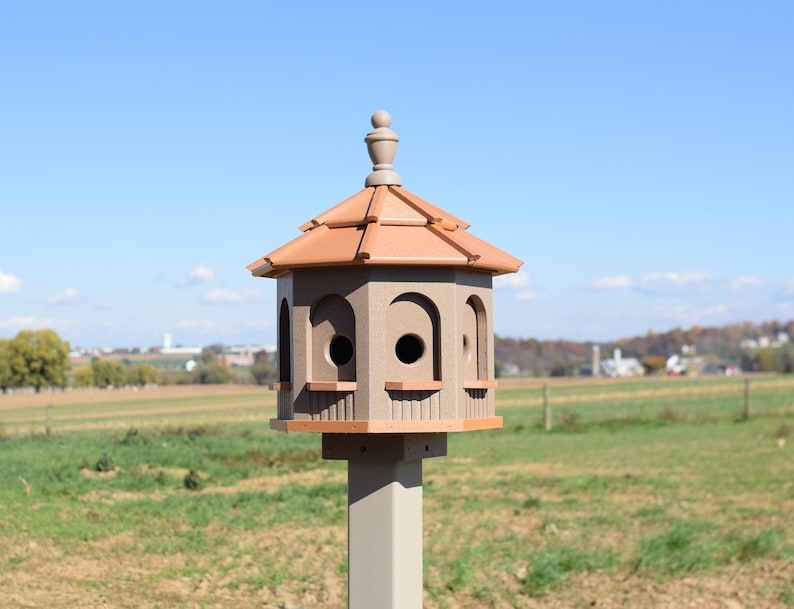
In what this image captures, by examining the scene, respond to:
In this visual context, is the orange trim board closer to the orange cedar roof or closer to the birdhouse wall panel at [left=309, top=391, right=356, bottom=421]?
the birdhouse wall panel at [left=309, top=391, right=356, bottom=421]

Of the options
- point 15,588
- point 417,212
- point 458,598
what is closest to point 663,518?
point 458,598

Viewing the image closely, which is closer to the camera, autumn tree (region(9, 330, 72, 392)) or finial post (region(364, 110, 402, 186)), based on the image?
finial post (region(364, 110, 402, 186))

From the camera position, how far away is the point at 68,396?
41219 mm

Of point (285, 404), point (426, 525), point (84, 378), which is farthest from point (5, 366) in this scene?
point (285, 404)

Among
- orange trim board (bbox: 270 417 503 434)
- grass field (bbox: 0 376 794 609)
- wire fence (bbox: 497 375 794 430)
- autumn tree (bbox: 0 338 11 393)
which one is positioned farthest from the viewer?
autumn tree (bbox: 0 338 11 393)

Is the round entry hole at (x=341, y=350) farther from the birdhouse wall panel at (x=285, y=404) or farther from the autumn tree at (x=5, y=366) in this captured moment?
the autumn tree at (x=5, y=366)

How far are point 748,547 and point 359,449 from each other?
5.32 m

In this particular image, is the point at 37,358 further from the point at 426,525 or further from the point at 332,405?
the point at 332,405

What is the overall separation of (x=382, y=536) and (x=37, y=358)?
4178 cm

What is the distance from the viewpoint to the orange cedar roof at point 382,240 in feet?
13.1

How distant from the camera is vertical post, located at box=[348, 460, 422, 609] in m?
4.14

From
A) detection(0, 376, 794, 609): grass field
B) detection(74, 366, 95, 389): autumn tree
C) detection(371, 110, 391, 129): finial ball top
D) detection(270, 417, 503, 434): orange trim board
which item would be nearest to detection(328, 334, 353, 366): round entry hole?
detection(270, 417, 503, 434): orange trim board

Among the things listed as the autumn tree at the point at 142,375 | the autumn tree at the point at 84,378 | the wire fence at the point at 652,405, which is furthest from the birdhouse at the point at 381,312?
the autumn tree at the point at 84,378

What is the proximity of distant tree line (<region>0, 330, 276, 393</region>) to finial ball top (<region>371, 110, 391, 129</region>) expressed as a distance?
3563 centimetres
